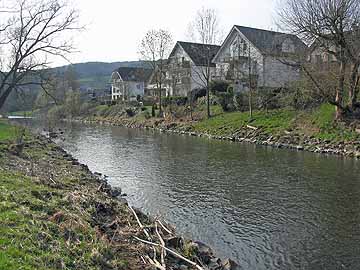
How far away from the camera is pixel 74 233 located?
9.52 metres

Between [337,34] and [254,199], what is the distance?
65.0 feet

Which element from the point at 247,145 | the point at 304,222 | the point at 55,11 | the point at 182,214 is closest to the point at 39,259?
the point at 182,214

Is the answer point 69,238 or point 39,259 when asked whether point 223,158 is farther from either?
point 39,259

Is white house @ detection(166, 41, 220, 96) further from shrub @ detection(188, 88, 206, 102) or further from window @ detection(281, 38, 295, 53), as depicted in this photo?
window @ detection(281, 38, 295, 53)

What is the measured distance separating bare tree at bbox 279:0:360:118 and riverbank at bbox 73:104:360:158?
228 cm

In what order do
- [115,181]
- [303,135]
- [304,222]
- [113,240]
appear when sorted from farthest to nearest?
[303,135] → [115,181] → [304,222] → [113,240]

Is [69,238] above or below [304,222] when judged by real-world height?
above

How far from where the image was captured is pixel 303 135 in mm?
33219

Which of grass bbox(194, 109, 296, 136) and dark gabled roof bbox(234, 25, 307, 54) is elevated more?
dark gabled roof bbox(234, 25, 307, 54)

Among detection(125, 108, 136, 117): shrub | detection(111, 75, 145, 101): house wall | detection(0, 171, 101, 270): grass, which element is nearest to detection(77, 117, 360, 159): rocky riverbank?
detection(125, 108, 136, 117): shrub

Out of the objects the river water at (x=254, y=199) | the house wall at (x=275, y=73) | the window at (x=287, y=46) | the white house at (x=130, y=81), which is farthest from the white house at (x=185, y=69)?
the river water at (x=254, y=199)

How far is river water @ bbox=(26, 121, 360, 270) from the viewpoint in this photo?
1124cm

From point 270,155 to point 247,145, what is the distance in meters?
5.93

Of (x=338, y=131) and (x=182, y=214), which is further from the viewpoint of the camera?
(x=338, y=131)
